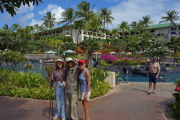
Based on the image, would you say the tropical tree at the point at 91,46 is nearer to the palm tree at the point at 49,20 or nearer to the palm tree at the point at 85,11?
the palm tree at the point at 85,11

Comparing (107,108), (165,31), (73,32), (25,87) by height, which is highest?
(165,31)

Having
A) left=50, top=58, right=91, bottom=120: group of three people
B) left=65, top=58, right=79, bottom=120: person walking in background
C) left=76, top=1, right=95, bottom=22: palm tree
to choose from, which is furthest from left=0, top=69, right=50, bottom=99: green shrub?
left=76, top=1, right=95, bottom=22: palm tree

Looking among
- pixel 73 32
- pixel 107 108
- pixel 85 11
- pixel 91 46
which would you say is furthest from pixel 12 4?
pixel 73 32

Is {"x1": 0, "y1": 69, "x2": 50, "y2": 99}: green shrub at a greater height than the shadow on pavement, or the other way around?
{"x1": 0, "y1": 69, "x2": 50, "y2": 99}: green shrub

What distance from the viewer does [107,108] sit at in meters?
4.73

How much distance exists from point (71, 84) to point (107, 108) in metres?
1.77

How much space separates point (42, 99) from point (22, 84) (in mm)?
1457

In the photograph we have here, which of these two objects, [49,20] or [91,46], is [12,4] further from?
[49,20]

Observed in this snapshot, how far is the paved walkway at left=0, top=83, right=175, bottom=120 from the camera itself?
4.06 meters

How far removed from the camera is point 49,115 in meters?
4.09

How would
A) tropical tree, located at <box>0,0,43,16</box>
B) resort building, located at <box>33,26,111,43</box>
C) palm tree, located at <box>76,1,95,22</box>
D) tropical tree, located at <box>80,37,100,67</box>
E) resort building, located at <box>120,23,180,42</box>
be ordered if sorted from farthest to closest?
resort building, located at <box>120,23,180,42</box> < resort building, located at <box>33,26,111,43</box> < palm tree, located at <box>76,1,95,22</box> < tropical tree, located at <box>80,37,100,67</box> < tropical tree, located at <box>0,0,43,16</box>

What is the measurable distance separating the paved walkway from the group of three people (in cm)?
58

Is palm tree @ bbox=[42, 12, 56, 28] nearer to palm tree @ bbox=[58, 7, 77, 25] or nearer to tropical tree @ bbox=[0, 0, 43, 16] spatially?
palm tree @ bbox=[58, 7, 77, 25]

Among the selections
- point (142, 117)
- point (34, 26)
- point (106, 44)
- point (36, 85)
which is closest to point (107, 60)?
point (36, 85)
